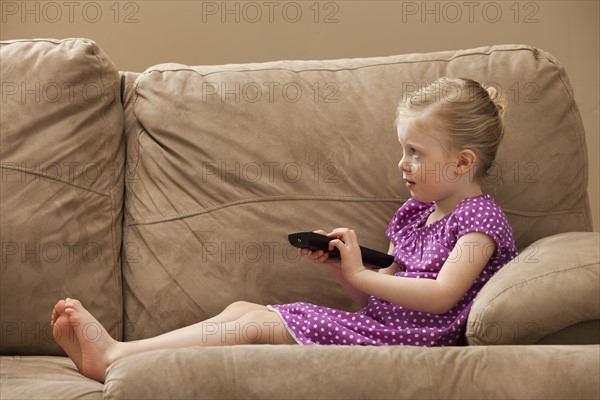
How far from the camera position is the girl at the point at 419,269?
1715mm

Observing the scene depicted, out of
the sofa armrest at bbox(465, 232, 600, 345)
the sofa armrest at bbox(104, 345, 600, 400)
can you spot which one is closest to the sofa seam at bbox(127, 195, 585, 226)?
the sofa armrest at bbox(465, 232, 600, 345)

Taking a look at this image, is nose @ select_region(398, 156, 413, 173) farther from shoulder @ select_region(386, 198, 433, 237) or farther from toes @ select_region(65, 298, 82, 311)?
toes @ select_region(65, 298, 82, 311)

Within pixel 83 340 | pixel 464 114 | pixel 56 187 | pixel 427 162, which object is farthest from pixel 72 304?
pixel 464 114

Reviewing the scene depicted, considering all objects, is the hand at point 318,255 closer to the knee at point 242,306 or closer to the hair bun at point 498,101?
the knee at point 242,306

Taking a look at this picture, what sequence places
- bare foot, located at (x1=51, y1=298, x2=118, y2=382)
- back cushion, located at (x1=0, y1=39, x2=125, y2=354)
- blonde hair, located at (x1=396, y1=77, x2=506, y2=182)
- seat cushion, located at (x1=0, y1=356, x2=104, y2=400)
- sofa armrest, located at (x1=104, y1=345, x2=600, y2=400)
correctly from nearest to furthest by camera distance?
sofa armrest, located at (x1=104, y1=345, x2=600, y2=400) → seat cushion, located at (x1=0, y1=356, x2=104, y2=400) → bare foot, located at (x1=51, y1=298, x2=118, y2=382) → blonde hair, located at (x1=396, y1=77, x2=506, y2=182) → back cushion, located at (x1=0, y1=39, x2=125, y2=354)

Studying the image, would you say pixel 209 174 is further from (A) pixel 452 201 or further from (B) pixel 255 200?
(A) pixel 452 201

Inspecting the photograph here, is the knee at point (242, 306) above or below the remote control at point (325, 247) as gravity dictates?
below

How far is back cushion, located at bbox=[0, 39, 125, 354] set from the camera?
6.25 feet

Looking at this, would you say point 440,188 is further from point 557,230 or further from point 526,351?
point 526,351

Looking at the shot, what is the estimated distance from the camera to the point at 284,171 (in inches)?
78.8

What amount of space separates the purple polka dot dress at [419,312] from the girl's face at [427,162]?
56 mm

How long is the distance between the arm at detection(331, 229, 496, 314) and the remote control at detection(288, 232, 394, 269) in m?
0.02

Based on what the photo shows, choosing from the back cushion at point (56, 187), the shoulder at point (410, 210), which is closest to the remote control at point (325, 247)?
the shoulder at point (410, 210)

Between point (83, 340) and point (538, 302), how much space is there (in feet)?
2.84
